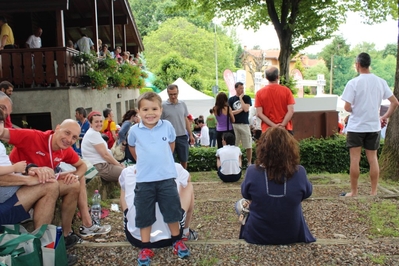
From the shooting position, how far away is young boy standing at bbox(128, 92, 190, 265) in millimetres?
3279

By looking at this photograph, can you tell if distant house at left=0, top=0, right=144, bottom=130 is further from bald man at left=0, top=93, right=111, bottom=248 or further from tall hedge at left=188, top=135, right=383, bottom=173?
bald man at left=0, top=93, right=111, bottom=248

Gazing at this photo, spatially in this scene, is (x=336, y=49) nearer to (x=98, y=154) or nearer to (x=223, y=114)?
(x=223, y=114)

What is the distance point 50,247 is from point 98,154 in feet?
9.60

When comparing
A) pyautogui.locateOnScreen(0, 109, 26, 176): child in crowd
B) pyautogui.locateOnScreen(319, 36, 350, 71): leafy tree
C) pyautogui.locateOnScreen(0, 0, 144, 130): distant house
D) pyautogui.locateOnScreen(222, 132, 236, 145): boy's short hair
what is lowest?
pyautogui.locateOnScreen(222, 132, 236, 145): boy's short hair

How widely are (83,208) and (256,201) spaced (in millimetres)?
1715

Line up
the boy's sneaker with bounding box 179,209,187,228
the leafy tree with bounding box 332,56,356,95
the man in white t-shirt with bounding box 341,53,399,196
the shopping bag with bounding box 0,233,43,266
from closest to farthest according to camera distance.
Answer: the shopping bag with bounding box 0,233,43,266, the boy's sneaker with bounding box 179,209,187,228, the man in white t-shirt with bounding box 341,53,399,196, the leafy tree with bounding box 332,56,356,95

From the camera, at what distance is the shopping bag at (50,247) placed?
287cm

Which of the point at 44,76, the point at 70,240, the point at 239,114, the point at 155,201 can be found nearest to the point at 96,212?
the point at 70,240

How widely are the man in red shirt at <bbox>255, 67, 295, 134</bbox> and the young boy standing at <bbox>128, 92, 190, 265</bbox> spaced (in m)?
3.03

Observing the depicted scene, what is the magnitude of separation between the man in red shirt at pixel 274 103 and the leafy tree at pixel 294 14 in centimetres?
954

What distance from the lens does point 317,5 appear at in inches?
638

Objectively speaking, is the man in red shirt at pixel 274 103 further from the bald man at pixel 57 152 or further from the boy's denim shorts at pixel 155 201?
the bald man at pixel 57 152

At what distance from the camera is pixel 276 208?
11.0 feet

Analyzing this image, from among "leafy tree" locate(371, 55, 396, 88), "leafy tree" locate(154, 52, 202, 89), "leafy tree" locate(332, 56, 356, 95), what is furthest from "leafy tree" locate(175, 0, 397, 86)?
A: "leafy tree" locate(371, 55, 396, 88)
